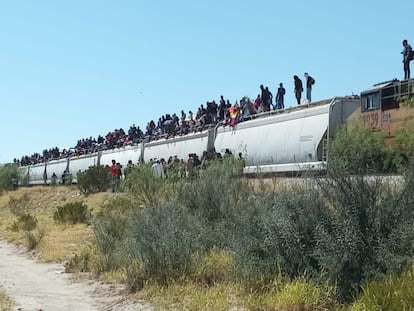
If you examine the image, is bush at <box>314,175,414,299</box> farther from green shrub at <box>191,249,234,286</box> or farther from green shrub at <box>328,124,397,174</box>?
green shrub at <box>328,124,397,174</box>

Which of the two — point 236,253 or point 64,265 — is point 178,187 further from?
point 236,253

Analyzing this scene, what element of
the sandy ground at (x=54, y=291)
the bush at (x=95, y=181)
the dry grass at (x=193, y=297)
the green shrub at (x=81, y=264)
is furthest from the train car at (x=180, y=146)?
the dry grass at (x=193, y=297)

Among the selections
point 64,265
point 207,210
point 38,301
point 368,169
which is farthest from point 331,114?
point 38,301

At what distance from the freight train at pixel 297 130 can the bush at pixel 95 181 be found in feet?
24.8

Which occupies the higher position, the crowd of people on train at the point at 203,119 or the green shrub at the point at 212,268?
the crowd of people on train at the point at 203,119

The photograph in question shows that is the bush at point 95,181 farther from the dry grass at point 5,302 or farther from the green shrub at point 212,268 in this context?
the green shrub at point 212,268

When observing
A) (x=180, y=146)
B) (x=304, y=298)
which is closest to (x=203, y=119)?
(x=180, y=146)

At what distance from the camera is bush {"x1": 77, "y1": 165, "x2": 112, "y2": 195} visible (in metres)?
43.6

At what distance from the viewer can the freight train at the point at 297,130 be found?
75.6 ft

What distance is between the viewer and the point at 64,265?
16.4 metres

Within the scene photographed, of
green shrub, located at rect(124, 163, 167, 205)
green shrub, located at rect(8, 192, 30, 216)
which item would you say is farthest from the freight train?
green shrub, located at rect(8, 192, 30, 216)

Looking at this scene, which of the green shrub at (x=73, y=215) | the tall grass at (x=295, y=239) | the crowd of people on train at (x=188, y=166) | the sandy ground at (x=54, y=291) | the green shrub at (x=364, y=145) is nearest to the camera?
the tall grass at (x=295, y=239)

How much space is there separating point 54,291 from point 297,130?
15598 mm

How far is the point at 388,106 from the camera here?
2323 centimetres
